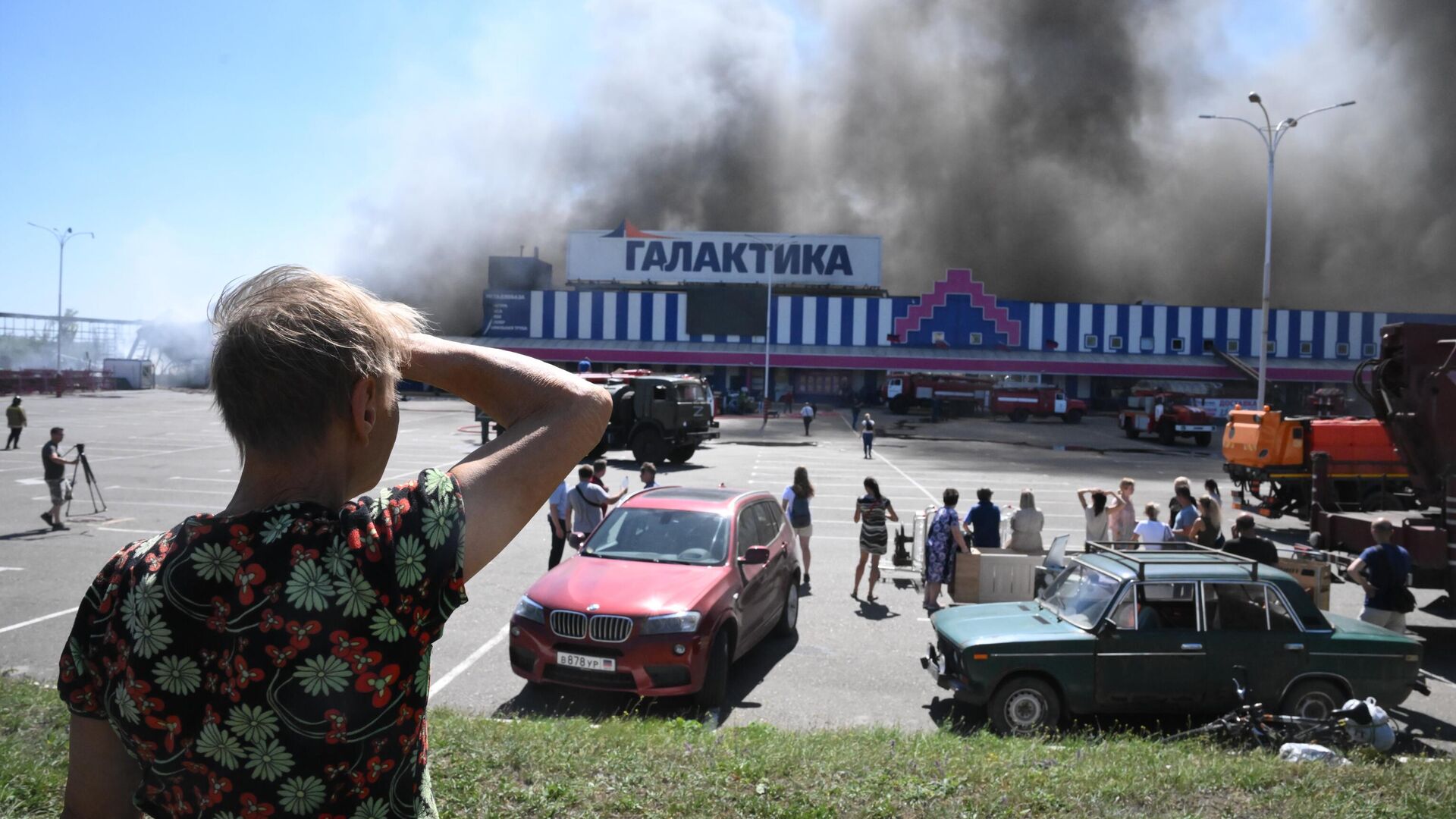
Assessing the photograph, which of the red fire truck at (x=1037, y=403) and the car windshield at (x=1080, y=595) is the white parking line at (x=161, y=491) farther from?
the red fire truck at (x=1037, y=403)

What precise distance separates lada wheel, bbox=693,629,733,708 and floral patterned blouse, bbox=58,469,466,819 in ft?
19.0

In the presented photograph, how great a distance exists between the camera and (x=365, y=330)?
1.37 meters

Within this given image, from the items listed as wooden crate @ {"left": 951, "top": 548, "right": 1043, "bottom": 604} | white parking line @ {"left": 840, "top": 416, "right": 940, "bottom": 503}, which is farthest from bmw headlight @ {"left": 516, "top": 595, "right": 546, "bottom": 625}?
white parking line @ {"left": 840, "top": 416, "right": 940, "bottom": 503}

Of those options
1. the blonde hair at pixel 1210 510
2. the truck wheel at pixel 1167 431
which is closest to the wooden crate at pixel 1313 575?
the blonde hair at pixel 1210 510

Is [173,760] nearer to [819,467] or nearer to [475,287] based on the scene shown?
[819,467]

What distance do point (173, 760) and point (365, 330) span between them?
634 millimetres

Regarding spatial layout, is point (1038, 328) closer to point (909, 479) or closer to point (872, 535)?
point (909, 479)

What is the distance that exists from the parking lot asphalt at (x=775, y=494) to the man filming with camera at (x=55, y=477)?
18cm

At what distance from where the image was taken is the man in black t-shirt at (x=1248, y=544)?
29.9ft

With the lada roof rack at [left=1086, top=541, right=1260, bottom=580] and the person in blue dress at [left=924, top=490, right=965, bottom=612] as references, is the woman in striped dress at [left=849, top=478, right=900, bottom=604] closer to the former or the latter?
the person in blue dress at [left=924, top=490, right=965, bottom=612]

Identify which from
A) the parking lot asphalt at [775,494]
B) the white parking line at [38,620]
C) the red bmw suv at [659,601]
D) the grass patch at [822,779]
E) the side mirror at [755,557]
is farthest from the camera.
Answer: the white parking line at [38,620]

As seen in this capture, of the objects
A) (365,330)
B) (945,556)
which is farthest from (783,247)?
(365,330)

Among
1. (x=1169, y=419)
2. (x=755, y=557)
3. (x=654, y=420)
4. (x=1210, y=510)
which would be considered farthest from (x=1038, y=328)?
(x=755, y=557)

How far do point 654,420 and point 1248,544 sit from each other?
Answer: 16.7 m
